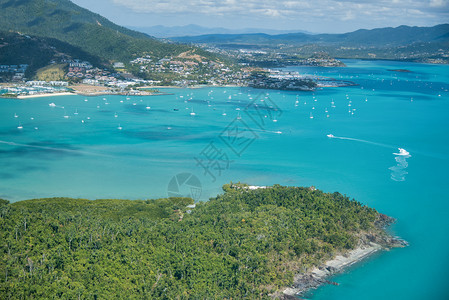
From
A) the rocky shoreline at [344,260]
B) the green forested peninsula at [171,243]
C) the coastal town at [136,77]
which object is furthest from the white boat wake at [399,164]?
the coastal town at [136,77]

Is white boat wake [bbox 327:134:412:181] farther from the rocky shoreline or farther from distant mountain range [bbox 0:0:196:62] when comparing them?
distant mountain range [bbox 0:0:196:62]

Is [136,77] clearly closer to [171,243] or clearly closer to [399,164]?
[399,164]

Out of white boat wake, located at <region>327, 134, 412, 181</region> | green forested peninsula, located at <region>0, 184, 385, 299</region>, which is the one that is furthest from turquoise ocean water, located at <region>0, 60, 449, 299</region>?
green forested peninsula, located at <region>0, 184, 385, 299</region>

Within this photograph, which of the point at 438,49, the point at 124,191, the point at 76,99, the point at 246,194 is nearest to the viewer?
the point at 246,194

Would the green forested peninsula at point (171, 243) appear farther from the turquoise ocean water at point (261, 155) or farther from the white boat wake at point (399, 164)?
the white boat wake at point (399, 164)

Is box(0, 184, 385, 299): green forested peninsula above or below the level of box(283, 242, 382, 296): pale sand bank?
above

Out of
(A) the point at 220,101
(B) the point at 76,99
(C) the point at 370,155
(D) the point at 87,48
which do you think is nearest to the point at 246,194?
(C) the point at 370,155

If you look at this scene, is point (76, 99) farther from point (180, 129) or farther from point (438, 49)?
point (438, 49)
